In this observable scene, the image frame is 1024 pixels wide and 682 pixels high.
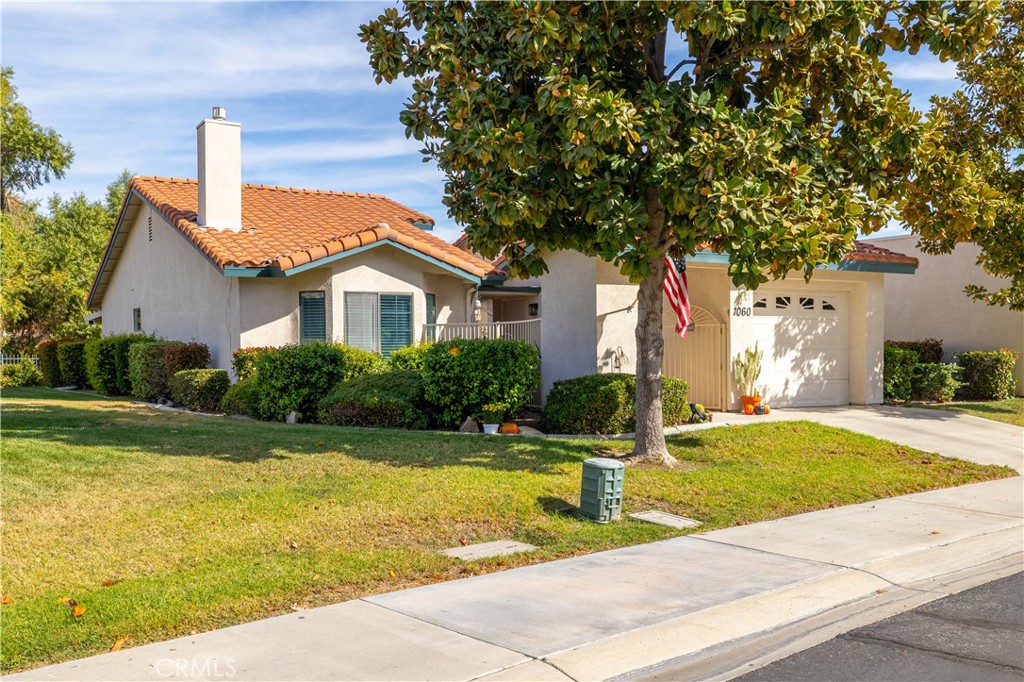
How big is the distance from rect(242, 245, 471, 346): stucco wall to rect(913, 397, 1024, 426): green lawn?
11.0 metres

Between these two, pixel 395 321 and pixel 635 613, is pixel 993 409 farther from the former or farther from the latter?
pixel 635 613

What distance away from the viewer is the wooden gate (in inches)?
664

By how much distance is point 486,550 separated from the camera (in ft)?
25.3

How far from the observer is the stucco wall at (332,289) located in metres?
18.4

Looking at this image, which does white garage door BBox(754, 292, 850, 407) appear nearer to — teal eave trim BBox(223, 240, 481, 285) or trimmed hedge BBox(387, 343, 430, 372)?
trimmed hedge BBox(387, 343, 430, 372)

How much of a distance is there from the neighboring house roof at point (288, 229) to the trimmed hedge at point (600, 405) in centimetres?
590

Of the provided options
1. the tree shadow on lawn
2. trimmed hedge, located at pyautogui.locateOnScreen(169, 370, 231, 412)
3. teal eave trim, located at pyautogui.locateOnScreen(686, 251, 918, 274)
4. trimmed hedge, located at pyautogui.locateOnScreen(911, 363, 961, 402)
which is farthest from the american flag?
trimmed hedge, located at pyautogui.locateOnScreen(169, 370, 231, 412)

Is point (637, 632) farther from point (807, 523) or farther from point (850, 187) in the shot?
point (850, 187)

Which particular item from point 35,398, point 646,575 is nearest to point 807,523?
point 646,575

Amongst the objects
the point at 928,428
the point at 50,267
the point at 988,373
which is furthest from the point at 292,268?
the point at 50,267

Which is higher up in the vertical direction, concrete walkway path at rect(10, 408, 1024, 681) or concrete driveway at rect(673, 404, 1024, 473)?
concrete driveway at rect(673, 404, 1024, 473)

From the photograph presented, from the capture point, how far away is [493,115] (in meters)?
10.4

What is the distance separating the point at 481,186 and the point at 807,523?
17.0 ft

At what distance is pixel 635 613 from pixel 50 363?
87.2ft
